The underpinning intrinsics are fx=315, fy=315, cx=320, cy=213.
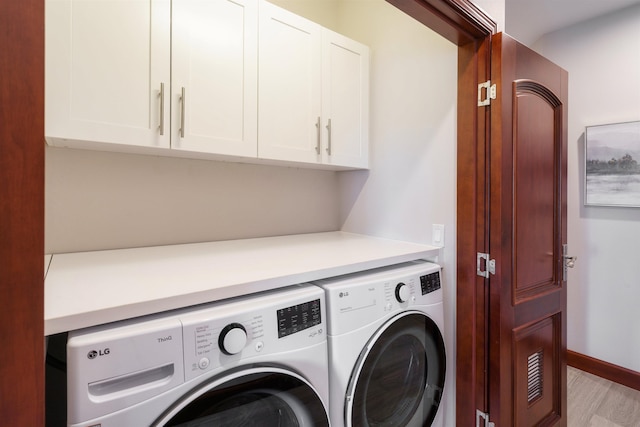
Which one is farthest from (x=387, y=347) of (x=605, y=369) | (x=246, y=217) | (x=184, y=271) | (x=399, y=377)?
(x=605, y=369)

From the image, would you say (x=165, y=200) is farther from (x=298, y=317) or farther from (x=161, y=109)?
(x=298, y=317)

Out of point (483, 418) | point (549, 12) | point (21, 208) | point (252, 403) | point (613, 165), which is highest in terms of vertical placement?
point (549, 12)

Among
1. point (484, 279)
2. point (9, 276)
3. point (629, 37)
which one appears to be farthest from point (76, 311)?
point (629, 37)

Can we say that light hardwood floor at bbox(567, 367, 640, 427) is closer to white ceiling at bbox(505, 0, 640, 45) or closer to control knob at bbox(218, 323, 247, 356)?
control knob at bbox(218, 323, 247, 356)

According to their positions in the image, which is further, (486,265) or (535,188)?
(535,188)

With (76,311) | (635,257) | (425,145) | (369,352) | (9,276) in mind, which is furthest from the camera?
(635,257)

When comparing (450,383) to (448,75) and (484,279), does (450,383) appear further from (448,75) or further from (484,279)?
(448,75)

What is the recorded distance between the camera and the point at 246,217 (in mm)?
1898

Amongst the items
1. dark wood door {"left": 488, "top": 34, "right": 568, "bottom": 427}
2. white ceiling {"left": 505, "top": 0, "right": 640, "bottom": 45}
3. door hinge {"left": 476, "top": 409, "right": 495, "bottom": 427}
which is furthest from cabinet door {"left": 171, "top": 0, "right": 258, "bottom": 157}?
white ceiling {"left": 505, "top": 0, "right": 640, "bottom": 45}

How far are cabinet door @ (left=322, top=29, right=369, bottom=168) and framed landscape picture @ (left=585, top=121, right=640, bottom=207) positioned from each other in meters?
1.82

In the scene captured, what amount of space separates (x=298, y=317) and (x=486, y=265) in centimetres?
90

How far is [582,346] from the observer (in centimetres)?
249

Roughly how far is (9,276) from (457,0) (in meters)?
1.49

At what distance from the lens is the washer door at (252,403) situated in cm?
78
